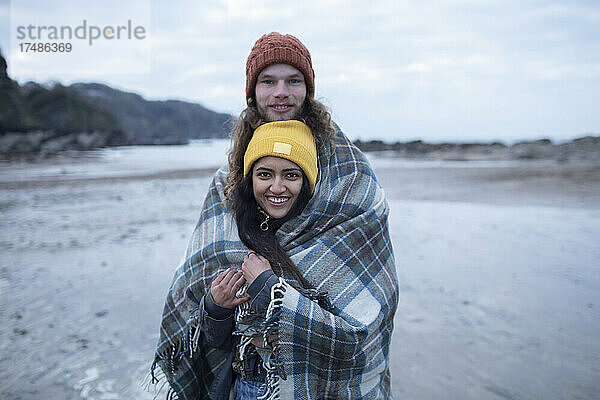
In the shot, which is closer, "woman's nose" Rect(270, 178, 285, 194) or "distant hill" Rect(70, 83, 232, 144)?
"woman's nose" Rect(270, 178, 285, 194)

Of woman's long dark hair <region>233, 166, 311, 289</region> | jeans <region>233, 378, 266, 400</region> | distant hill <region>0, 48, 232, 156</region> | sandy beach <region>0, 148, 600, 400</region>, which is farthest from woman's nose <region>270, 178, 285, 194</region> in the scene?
sandy beach <region>0, 148, 600, 400</region>

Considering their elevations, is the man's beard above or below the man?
above

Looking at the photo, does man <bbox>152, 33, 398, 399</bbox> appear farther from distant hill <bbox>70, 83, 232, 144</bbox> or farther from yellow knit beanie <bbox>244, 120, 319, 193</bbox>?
distant hill <bbox>70, 83, 232, 144</bbox>

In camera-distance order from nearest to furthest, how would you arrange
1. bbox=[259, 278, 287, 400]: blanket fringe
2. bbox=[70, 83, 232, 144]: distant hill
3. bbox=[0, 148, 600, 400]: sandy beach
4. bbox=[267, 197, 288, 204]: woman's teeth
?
bbox=[259, 278, 287, 400]: blanket fringe
bbox=[267, 197, 288, 204]: woman's teeth
bbox=[0, 148, 600, 400]: sandy beach
bbox=[70, 83, 232, 144]: distant hill

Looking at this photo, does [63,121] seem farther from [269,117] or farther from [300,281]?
[300,281]

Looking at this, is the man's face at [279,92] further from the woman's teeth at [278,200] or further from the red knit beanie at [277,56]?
the woman's teeth at [278,200]

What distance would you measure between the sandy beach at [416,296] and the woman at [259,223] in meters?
1.76

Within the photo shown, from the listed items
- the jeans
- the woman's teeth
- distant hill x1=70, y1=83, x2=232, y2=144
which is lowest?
the jeans

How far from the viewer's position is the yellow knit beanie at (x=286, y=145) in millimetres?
1857

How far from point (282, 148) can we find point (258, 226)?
37cm

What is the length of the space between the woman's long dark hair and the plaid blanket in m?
0.03

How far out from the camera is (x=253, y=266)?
70.4 inches

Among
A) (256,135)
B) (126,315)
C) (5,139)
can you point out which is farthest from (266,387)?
(5,139)

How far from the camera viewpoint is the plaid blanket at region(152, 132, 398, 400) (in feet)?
5.64
